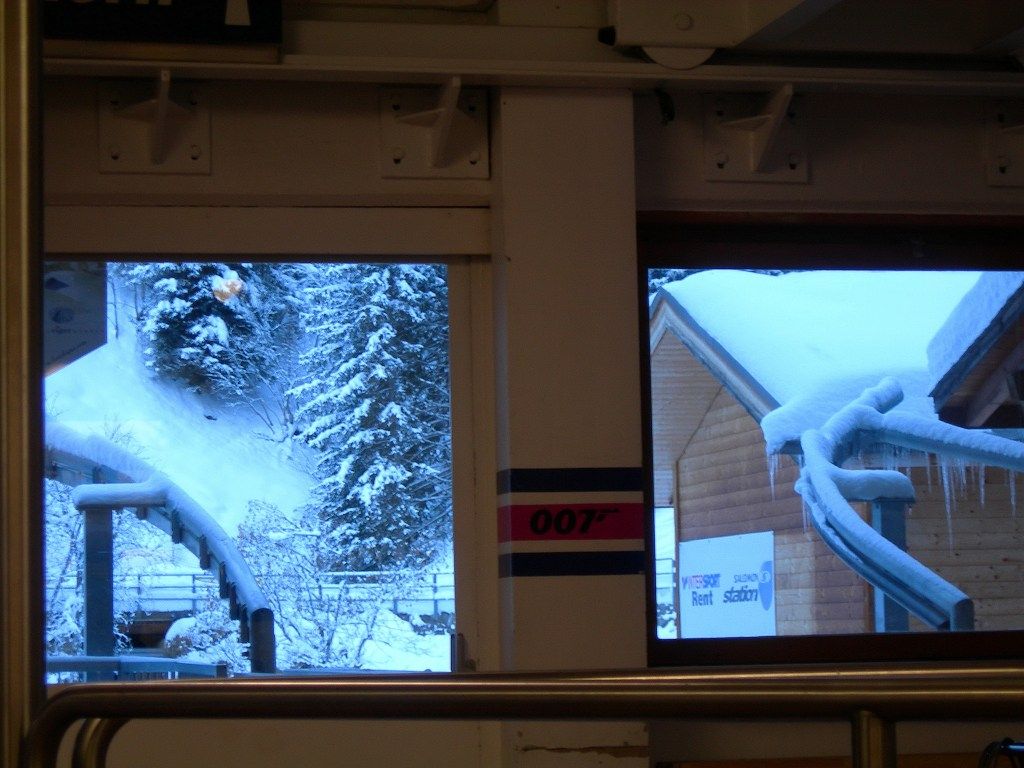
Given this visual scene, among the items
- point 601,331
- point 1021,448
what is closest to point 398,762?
point 601,331

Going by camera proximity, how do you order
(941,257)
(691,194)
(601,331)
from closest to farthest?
1. (601,331)
2. (691,194)
3. (941,257)

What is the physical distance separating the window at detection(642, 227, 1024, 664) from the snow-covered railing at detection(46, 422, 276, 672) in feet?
3.99

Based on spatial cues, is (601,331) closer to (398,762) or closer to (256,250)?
(256,250)

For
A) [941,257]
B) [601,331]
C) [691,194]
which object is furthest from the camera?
[941,257]

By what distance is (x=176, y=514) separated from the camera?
3.71 meters

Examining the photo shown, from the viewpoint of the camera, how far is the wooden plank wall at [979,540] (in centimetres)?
411

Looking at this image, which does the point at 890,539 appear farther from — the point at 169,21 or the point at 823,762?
the point at 169,21

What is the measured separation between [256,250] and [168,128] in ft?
1.45

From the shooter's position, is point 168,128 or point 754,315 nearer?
point 168,128

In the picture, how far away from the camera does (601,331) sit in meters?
3.68

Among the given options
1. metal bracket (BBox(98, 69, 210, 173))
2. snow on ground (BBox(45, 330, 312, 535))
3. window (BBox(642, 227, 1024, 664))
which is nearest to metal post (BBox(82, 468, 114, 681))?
snow on ground (BBox(45, 330, 312, 535))

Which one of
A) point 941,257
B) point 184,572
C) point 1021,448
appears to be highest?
point 941,257

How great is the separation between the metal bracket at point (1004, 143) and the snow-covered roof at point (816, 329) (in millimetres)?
394

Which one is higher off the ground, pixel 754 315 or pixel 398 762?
pixel 754 315
